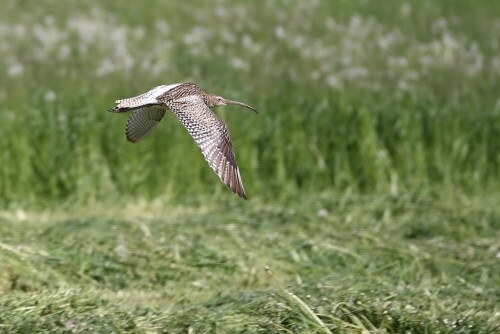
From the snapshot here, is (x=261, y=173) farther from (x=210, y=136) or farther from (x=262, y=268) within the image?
(x=210, y=136)

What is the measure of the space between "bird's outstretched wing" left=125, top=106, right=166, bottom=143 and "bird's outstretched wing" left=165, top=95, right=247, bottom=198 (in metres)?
0.80

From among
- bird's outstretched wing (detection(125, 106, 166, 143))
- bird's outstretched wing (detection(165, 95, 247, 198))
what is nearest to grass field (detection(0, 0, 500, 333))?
bird's outstretched wing (detection(165, 95, 247, 198))

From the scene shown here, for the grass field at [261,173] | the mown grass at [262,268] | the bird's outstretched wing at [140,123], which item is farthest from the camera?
the bird's outstretched wing at [140,123]

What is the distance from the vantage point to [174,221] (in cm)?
798

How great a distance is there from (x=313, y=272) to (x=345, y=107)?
3.27 metres

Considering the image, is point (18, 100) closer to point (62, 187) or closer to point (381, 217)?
point (62, 187)

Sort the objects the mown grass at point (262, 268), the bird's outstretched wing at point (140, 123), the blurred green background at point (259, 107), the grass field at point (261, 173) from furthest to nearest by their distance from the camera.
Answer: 1. the blurred green background at point (259, 107)
2. the bird's outstretched wing at point (140, 123)
3. the grass field at point (261, 173)
4. the mown grass at point (262, 268)

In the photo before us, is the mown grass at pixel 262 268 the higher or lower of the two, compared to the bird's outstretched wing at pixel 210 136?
lower

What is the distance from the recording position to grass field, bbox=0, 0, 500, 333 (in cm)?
586

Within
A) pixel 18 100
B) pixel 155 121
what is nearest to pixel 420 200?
pixel 155 121

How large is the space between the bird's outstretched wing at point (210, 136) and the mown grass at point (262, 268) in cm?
61

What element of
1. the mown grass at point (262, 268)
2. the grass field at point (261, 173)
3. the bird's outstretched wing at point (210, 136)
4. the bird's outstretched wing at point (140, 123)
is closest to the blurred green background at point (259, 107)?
the grass field at point (261, 173)

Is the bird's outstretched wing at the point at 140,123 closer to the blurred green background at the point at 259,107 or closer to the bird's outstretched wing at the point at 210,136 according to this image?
the bird's outstretched wing at the point at 210,136

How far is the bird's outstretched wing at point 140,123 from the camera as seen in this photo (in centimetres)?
669
